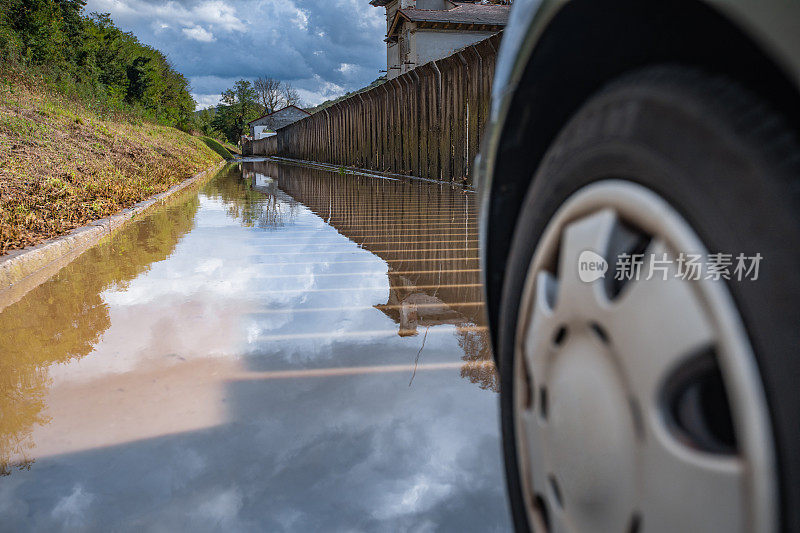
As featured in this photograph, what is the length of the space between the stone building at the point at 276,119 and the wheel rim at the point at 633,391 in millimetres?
87535

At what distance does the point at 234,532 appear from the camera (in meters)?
1.43

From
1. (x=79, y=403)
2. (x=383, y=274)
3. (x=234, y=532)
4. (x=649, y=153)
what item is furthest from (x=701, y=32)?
(x=383, y=274)

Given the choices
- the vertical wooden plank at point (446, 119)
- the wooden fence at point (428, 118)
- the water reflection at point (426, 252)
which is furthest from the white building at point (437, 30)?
the water reflection at point (426, 252)

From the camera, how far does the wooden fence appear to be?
10.3 meters

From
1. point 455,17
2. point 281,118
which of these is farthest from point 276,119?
point 455,17

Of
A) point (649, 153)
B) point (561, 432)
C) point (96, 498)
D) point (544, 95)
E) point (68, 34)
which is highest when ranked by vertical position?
point (68, 34)

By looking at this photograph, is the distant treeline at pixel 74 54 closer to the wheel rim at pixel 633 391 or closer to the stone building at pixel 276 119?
the wheel rim at pixel 633 391

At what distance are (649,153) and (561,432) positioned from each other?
1.51 feet

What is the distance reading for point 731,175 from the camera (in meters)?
0.73

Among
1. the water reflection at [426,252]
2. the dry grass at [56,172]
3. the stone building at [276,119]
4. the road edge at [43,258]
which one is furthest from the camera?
the stone building at [276,119]

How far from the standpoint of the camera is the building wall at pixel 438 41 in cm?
3641

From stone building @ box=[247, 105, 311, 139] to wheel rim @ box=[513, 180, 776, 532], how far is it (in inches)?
3446

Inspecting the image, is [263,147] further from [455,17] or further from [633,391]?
[633,391]

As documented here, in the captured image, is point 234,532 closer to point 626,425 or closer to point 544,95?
point 626,425
